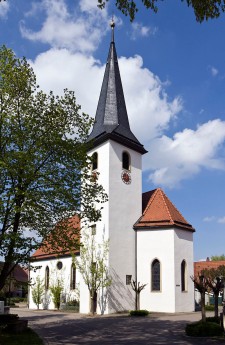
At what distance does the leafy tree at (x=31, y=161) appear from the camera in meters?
15.1

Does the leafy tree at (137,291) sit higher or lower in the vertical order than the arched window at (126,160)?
lower

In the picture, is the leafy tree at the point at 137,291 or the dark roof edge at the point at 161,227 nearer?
the leafy tree at the point at 137,291

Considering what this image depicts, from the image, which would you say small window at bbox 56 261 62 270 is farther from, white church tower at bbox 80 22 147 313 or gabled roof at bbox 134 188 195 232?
gabled roof at bbox 134 188 195 232

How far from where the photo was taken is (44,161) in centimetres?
1630

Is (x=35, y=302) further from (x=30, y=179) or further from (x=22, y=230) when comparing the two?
(x=30, y=179)

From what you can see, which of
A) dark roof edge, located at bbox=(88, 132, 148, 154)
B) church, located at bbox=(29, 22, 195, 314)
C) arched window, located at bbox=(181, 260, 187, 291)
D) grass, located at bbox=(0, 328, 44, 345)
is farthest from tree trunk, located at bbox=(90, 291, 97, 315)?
dark roof edge, located at bbox=(88, 132, 148, 154)

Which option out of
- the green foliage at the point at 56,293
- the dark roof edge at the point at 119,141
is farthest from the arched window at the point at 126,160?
the green foliage at the point at 56,293

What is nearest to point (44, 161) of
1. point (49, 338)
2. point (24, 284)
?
point (24, 284)

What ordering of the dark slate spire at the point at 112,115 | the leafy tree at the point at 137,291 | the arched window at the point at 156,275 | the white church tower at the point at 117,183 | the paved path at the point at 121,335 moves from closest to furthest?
the paved path at the point at 121,335 → the leafy tree at the point at 137,291 → the white church tower at the point at 117,183 → the arched window at the point at 156,275 → the dark slate spire at the point at 112,115

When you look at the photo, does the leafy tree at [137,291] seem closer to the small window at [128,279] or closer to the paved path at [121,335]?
the small window at [128,279]

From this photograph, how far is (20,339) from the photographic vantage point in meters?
14.7

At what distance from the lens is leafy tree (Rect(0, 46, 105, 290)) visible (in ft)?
49.4

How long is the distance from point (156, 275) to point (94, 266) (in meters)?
4.80

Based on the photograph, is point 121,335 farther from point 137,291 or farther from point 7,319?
point 137,291
